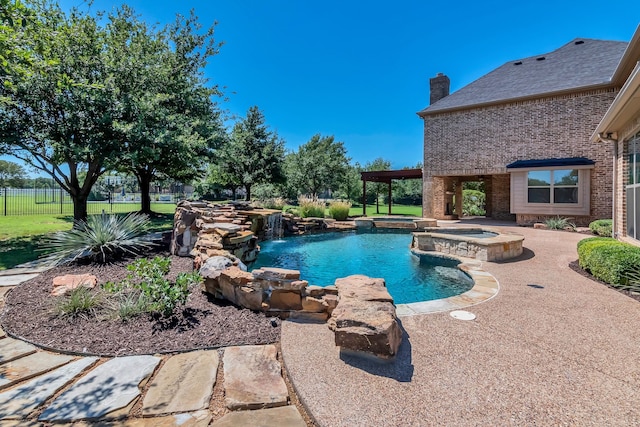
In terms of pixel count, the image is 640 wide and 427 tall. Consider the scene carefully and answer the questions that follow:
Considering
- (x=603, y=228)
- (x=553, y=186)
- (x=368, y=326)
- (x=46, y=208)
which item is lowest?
(x=368, y=326)

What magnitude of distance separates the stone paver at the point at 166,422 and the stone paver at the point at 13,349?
1384 millimetres

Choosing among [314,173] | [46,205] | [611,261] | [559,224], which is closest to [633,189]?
[611,261]

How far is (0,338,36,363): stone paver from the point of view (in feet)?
8.67

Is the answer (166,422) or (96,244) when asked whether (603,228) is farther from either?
(96,244)

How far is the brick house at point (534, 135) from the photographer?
Result: 12.3 m

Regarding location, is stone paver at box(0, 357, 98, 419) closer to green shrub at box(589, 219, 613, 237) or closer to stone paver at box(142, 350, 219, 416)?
stone paver at box(142, 350, 219, 416)

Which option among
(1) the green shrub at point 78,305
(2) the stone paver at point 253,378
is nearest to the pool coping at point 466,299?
(2) the stone paver at point 253,378

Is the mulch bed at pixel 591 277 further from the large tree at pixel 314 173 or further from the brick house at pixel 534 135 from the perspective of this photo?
the large tree at pixel 314 173

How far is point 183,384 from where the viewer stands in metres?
2.28

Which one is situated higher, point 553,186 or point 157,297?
point 553,186

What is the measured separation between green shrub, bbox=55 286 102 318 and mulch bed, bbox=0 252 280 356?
0.08 metres

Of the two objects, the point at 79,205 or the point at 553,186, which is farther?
the point at 553,186

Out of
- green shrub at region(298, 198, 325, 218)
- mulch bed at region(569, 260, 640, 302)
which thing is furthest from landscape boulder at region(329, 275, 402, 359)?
green shrub at region(298, 198, 325, 218)

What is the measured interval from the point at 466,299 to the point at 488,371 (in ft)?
6.33
